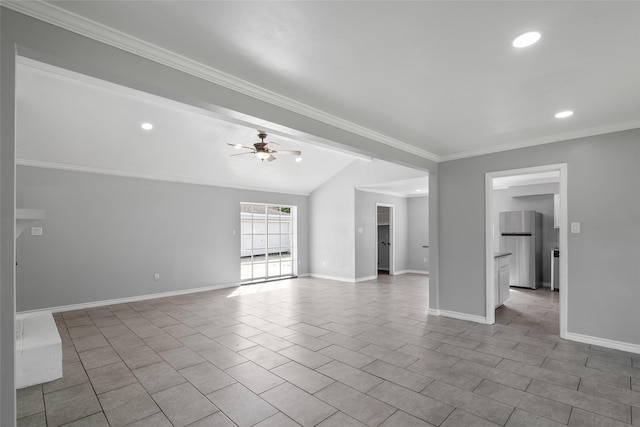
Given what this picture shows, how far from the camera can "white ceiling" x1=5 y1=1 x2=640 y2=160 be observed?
1769 millimetres

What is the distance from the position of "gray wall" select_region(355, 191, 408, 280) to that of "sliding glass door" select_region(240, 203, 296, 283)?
1.95 metres

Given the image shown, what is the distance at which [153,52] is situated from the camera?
214 centimetres

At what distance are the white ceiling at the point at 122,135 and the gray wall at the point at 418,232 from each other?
144 inches

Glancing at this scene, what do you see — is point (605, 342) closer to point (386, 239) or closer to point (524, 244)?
point (524, 244)

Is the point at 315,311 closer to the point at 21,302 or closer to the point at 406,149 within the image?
the point at 406,149

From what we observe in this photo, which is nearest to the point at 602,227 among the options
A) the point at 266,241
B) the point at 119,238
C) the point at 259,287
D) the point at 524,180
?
the point at 524,180

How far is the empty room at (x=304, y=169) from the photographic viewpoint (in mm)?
1918

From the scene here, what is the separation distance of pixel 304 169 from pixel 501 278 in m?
4.82

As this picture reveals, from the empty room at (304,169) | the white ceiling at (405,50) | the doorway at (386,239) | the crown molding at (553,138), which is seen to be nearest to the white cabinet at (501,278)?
the empty room at (304,169)

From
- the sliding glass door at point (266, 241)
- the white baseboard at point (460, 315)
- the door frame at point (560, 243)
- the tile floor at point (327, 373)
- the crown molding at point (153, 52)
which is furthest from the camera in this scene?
the sliding glass door at point (266, 241)

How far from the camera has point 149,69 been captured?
2160mm

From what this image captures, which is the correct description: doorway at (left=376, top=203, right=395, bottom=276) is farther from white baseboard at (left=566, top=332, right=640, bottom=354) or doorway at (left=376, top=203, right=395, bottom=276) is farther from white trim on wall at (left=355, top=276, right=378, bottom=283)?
white baseboard at (left=566, top=332, right=640, bottom=354)

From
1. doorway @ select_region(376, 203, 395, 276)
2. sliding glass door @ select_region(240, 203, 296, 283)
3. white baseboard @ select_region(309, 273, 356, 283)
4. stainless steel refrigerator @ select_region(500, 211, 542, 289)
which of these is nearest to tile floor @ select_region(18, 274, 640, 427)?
stainless steel refrigerator @ select_region(500, 211, 542, 289)

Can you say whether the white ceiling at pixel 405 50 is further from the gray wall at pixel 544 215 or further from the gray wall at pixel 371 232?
the gray wall at pixel 371 232
